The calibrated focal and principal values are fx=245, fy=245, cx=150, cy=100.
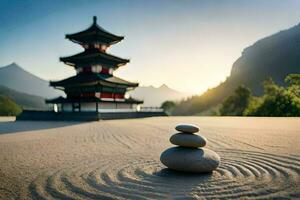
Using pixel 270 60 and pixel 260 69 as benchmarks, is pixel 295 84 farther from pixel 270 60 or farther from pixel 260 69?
pixel 270 60

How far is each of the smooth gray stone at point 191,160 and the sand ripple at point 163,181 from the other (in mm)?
190

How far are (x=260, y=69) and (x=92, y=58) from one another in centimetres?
11067

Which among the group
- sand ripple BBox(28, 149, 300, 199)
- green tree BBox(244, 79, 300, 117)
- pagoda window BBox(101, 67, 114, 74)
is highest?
pagoda window BBox(101, 67, 114, 74)

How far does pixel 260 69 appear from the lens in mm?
125000

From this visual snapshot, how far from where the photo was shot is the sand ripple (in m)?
5.15

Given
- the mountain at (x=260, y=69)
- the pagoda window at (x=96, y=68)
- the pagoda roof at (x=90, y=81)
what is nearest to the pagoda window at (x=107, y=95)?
the pagoda roof at (x=90, y=81)

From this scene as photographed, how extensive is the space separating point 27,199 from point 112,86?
99.2 feet

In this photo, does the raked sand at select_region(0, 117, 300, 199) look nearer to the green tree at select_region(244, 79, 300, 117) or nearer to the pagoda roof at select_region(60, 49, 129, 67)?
the pagoda roof at select_region(60, 49, 129, 67)

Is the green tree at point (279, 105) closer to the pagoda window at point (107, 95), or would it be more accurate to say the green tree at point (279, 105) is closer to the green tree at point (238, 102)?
the green tree at point (238, 102)

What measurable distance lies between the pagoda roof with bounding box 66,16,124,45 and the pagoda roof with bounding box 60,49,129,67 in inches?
80.4

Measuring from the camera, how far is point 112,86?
3481 cm

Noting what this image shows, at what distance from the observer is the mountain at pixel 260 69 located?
113m

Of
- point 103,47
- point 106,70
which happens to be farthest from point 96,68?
point 103,47

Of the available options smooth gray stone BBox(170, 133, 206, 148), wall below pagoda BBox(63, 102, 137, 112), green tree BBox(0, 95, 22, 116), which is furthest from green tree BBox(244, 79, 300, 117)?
green tree BBox(0, 95, 22, 116)
